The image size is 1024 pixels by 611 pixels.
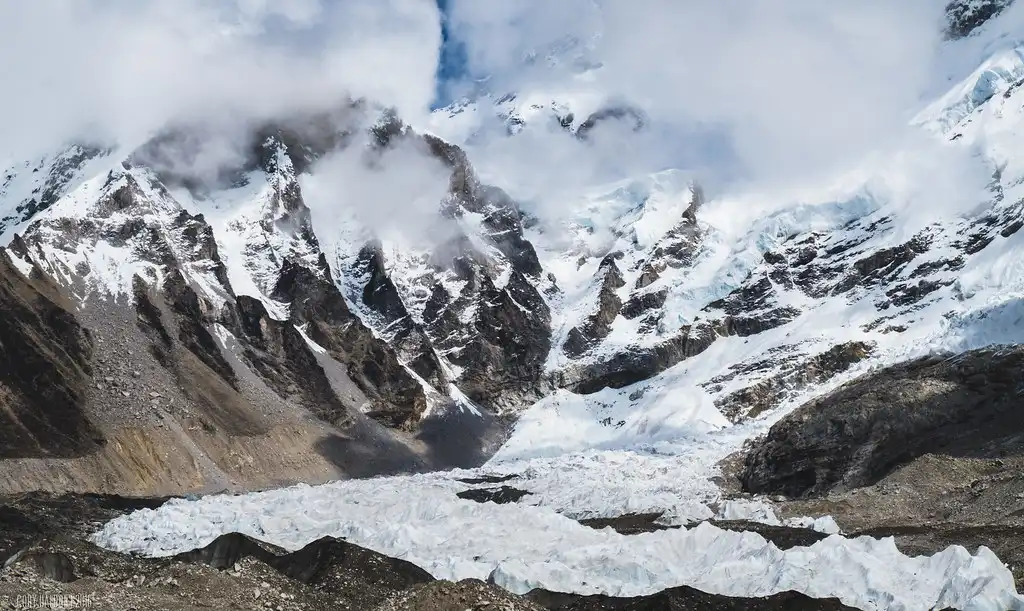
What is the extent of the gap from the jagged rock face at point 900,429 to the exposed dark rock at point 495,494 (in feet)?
70.3

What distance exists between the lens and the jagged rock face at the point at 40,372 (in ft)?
287

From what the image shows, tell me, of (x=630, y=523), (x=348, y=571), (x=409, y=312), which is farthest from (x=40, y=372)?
(x=409, y=312)

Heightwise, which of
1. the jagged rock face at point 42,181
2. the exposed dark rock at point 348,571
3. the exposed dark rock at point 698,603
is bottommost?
the exposed dark rock at point 698,603

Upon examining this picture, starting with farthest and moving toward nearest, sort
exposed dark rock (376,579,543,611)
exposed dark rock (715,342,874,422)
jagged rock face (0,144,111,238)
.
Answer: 1. jagged rock face (0,144,111,238)
2. exposed dark rock (715,342,874,422)
3. exposed dark rock (376,579,543,611)

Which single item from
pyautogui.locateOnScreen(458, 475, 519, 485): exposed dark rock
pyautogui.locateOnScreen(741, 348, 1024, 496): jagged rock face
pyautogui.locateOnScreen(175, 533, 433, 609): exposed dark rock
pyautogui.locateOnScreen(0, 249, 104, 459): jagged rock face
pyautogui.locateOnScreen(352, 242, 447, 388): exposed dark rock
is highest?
pyautogui.locateOnScreen(352, 242, 447, 388): exposed dark rock

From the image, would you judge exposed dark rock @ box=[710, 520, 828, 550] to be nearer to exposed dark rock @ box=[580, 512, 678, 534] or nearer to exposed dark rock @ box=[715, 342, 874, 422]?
exposed dark rock @ box=[580, 512, 678, 534]

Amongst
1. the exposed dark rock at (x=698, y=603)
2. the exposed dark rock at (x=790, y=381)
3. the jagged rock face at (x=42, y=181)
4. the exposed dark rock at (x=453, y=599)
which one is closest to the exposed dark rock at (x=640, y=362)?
the exposed dark rock at (x=790, y=381)

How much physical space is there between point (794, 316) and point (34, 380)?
5169 inches

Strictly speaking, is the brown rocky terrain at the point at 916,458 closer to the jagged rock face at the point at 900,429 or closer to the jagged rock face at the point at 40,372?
the jagged rock face at the point at 900,429

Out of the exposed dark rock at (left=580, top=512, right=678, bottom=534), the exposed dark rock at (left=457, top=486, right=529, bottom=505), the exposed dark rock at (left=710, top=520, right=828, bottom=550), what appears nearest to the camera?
the exposed dark rock at (left=710, top=520, right=828, bottom=550)

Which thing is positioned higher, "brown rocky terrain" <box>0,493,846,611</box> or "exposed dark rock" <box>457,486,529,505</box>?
"exposed dark rock" <box>457,486,529,505</box>

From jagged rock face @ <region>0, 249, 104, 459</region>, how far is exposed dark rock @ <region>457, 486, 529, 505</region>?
116 ft

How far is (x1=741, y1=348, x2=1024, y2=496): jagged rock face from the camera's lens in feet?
232

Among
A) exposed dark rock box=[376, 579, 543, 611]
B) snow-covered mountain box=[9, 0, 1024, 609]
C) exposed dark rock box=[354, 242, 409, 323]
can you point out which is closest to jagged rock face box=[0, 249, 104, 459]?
snow-covered mountain box=[9, 0, 1024, 609]
